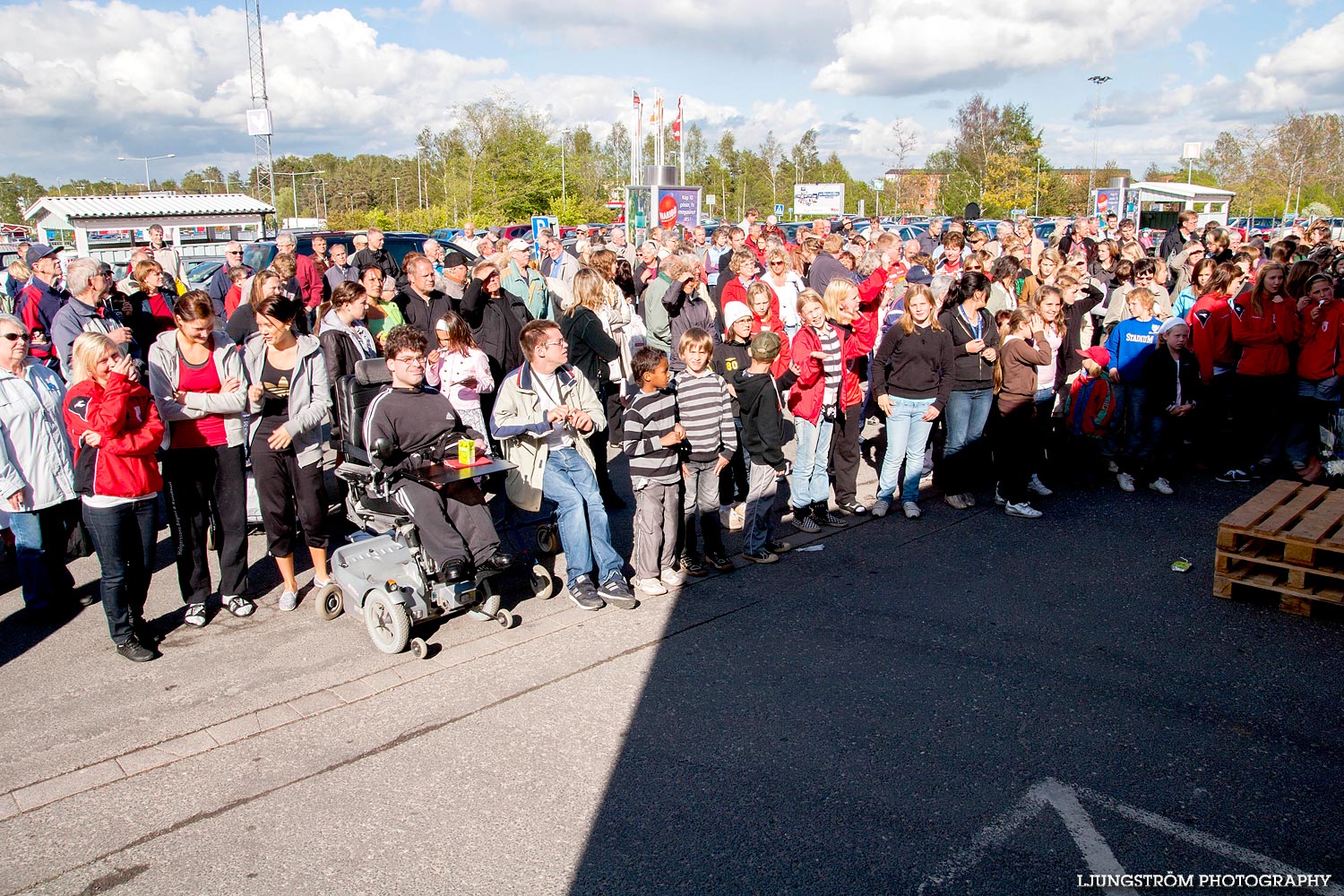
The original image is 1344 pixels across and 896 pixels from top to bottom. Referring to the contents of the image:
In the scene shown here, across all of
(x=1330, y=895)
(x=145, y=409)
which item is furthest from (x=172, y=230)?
(x=1330, y=895)

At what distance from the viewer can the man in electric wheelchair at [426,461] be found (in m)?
5.41

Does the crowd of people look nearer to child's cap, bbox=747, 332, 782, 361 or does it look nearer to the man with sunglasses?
child's cap, bbox=747, 332, 782, 361

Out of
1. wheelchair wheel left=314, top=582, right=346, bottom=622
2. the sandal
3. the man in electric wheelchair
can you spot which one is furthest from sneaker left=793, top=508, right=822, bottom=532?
the sandal

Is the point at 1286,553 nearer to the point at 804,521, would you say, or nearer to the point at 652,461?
the point at 804,521

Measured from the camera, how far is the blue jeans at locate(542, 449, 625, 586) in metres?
6.09

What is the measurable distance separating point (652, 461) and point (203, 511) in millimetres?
2913

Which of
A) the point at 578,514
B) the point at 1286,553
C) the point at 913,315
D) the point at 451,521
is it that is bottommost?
the point at 1286,553

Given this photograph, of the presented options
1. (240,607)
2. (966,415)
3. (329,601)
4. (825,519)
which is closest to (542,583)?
(329,601)

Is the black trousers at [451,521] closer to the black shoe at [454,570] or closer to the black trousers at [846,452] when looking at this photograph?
the black shoe at [454,570]

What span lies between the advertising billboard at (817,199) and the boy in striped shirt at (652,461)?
4062cm

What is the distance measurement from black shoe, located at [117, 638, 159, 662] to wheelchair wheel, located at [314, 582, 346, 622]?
958 mm

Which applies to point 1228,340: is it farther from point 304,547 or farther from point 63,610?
point 63,610

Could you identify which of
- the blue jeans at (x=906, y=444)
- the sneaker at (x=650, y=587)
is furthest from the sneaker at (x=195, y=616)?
the blue jeans at (x=906, y=444)

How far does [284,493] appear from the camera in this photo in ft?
19.7
